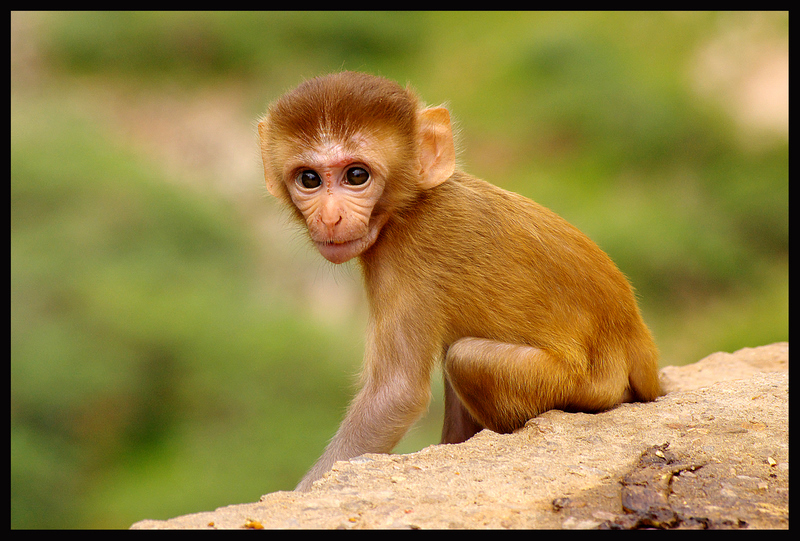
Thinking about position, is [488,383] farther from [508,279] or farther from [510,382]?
[508,279]

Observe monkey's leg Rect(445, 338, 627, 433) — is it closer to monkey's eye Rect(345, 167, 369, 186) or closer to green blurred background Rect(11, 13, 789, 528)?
monkey's eye Rect(345, 167, 369, 186)

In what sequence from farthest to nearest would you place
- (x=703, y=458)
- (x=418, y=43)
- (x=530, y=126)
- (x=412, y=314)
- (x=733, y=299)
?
(x=418, y=43) → (x=530, y=126) → (x=733, y=299) → (x=412, y=314) → (x=703, y=458)

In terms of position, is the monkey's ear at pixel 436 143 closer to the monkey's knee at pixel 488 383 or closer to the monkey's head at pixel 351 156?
the monkey's head at pixel 351 156

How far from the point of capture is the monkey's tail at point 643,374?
6613 mm

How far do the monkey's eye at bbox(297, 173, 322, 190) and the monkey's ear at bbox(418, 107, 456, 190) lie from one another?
0.81 metres

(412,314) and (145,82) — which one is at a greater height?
(145,82)

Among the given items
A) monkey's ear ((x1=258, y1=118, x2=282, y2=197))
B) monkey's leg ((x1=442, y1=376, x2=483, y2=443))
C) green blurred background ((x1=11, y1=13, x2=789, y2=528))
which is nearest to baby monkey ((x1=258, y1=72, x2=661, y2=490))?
monkey's ear ((x1=258, y1=118, x2=282, y2=197))

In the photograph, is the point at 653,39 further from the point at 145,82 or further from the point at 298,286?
the point at 145,82

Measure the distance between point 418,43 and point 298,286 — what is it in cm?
891

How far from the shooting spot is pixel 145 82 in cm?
2181

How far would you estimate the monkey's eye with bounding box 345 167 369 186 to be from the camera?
20.8 feet

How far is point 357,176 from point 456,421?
221cm

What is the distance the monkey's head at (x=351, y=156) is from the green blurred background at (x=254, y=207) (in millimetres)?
6422

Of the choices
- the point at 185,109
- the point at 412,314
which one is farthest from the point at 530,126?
the point at 412,314
